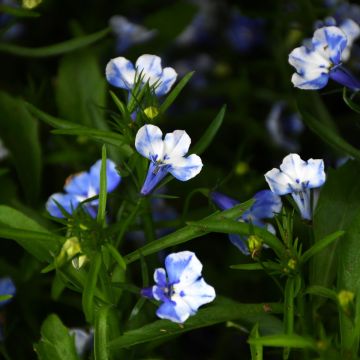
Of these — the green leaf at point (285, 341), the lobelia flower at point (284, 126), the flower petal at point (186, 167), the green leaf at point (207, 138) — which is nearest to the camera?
the green leaf at point (285, 341)

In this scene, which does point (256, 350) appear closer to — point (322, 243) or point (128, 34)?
point (322, 243)

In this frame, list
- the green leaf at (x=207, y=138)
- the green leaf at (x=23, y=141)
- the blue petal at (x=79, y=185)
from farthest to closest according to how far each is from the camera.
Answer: the green leaf at (x=23, y=141)
the blue petal at (x=79, y=185)
the green leaf at (x=207, y=138)

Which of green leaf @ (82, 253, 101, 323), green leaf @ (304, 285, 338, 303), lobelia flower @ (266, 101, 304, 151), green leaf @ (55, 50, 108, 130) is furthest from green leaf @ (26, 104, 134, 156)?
lobelia flower @ (266, 101, 304, 151)

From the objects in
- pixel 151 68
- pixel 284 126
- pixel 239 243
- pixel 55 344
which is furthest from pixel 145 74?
pixel 284 126

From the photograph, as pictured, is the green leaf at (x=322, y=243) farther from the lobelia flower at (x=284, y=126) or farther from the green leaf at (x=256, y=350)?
the lobelia flower at (x=284, y=126)

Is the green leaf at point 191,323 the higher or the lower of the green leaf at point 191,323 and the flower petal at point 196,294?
the lower

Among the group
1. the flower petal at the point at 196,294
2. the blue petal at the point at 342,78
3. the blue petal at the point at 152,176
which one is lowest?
the flower petal at the point at 196,294

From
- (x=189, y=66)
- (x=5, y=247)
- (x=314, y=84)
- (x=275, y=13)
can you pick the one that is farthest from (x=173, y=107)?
(x=314, y=84)

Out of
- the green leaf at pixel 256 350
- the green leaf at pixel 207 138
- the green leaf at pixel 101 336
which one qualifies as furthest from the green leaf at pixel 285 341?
the green leaf at pixel 207 138

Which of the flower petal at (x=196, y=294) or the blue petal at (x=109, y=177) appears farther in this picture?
the blue petal at (x=109, y=177)

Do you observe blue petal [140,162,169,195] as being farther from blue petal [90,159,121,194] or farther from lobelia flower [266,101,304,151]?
lobelia flower [266,101,304,151]
